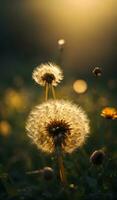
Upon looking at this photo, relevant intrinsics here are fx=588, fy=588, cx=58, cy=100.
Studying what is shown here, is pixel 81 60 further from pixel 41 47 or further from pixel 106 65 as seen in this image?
pixel 41 47

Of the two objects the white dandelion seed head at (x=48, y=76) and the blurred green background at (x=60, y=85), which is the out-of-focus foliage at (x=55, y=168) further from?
the white dandelion seed head at (x=48, y=76)

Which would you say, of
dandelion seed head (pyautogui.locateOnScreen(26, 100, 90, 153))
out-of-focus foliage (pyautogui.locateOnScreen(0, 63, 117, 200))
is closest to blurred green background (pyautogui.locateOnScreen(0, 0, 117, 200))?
out-of-focus foliage (pyautogui.locateOnScreen(0, 63, 117, 200))

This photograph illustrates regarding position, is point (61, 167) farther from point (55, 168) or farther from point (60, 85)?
point (60, 85)

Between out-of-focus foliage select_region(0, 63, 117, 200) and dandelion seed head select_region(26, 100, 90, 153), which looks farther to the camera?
out-of-focus foliage select_region(0, 63, 117, 200)

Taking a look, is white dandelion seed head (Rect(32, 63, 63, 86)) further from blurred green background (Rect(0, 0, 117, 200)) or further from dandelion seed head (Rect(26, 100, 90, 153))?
blurred green background (Rect(0, 0, 117, 200))

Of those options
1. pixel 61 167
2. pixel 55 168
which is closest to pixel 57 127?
pixel 61 167

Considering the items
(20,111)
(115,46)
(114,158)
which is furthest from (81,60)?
(114,158)
